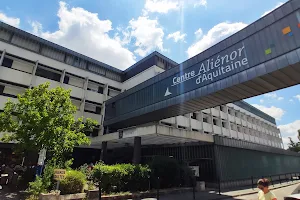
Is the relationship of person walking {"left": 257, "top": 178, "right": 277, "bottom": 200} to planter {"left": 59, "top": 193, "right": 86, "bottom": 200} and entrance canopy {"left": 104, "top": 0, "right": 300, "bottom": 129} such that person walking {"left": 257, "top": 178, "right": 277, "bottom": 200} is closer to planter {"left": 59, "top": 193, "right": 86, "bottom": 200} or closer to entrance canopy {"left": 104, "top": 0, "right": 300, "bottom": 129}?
entrance canopy {"left": 104, "top": 0, "right": 300, "bottom": 129}

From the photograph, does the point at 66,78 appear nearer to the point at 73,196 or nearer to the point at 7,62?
the point at 7,62

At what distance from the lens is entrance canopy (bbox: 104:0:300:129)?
31.4ft

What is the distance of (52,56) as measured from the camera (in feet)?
79.3

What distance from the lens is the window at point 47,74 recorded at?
23244mm

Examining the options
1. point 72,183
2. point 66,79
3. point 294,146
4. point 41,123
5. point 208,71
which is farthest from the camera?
point 294,146

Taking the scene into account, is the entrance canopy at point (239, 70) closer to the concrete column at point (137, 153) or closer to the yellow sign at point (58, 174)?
the concrete column at point (137, 153)

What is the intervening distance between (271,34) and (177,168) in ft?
33.1

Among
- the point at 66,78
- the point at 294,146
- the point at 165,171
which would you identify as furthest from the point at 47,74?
the point at 294,146

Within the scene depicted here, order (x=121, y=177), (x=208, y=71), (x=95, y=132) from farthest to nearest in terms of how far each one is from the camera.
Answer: (x=95, y=132) < (x=208, y=71) < (x=121, y=177)

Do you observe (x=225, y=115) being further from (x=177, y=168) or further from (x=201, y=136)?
(x=177, y=168)

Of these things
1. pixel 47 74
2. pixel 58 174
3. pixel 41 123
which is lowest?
pixel 58 174

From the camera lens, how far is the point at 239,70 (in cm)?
1105

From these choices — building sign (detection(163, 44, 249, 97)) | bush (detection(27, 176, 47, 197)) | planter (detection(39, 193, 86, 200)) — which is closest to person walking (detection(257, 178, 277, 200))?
building sign (detection(163, 44, 249, 97))

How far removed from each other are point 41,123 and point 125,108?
35.2 feet
